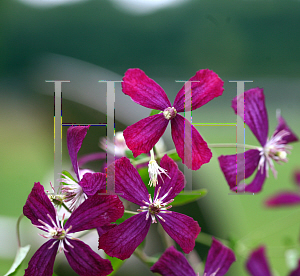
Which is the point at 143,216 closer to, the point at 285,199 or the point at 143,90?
the point at 143,90

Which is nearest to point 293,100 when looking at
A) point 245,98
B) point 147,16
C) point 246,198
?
point 246,198

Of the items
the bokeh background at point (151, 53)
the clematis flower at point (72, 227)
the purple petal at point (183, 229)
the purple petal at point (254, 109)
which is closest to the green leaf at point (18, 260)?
the clematis flower at point (72, 227)

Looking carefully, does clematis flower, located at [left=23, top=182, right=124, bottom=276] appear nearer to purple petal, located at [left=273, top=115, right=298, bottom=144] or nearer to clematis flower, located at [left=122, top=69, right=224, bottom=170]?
clematis flower, located at [left=122, top=69, right=224, bottom=170]

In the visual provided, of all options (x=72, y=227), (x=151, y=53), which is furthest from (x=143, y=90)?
(x=151, y=53)

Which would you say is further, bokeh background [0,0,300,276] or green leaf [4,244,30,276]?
bokeh background [0,0,300,276]

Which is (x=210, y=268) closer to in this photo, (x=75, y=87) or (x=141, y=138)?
(x=141, y=138)

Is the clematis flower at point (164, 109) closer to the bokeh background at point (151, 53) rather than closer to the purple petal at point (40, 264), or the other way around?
the purple petal at point (40, 264)

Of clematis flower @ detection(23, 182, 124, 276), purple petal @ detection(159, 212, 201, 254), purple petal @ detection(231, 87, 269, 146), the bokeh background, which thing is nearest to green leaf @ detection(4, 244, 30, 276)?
clematis flower @ detection(23, 182, 124, 276)
